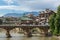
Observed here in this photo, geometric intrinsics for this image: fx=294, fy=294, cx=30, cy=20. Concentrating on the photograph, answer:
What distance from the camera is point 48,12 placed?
144 meters

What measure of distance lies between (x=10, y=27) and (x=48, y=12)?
52.2 meters

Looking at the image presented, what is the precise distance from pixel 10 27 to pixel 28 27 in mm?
5779

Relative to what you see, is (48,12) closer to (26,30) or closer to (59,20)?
(26,30)

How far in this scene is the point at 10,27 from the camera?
309ft

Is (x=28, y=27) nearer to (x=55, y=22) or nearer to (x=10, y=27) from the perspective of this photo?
(x=10, y=27)

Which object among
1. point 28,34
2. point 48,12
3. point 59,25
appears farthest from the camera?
point 48,12

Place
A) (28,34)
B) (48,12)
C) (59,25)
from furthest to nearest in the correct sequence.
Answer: (48,12) → (28,34) → (59,25)

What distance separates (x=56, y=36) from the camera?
244 ft

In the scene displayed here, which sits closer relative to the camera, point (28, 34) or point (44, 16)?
point (28, 34)

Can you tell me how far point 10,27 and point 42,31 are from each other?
34.0ft

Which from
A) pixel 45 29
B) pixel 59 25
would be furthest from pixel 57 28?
pixel 45 29

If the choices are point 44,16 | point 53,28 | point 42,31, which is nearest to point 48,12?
point 44,16

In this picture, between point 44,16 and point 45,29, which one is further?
point 44,16

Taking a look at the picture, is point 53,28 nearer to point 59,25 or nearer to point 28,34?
point 59,25
